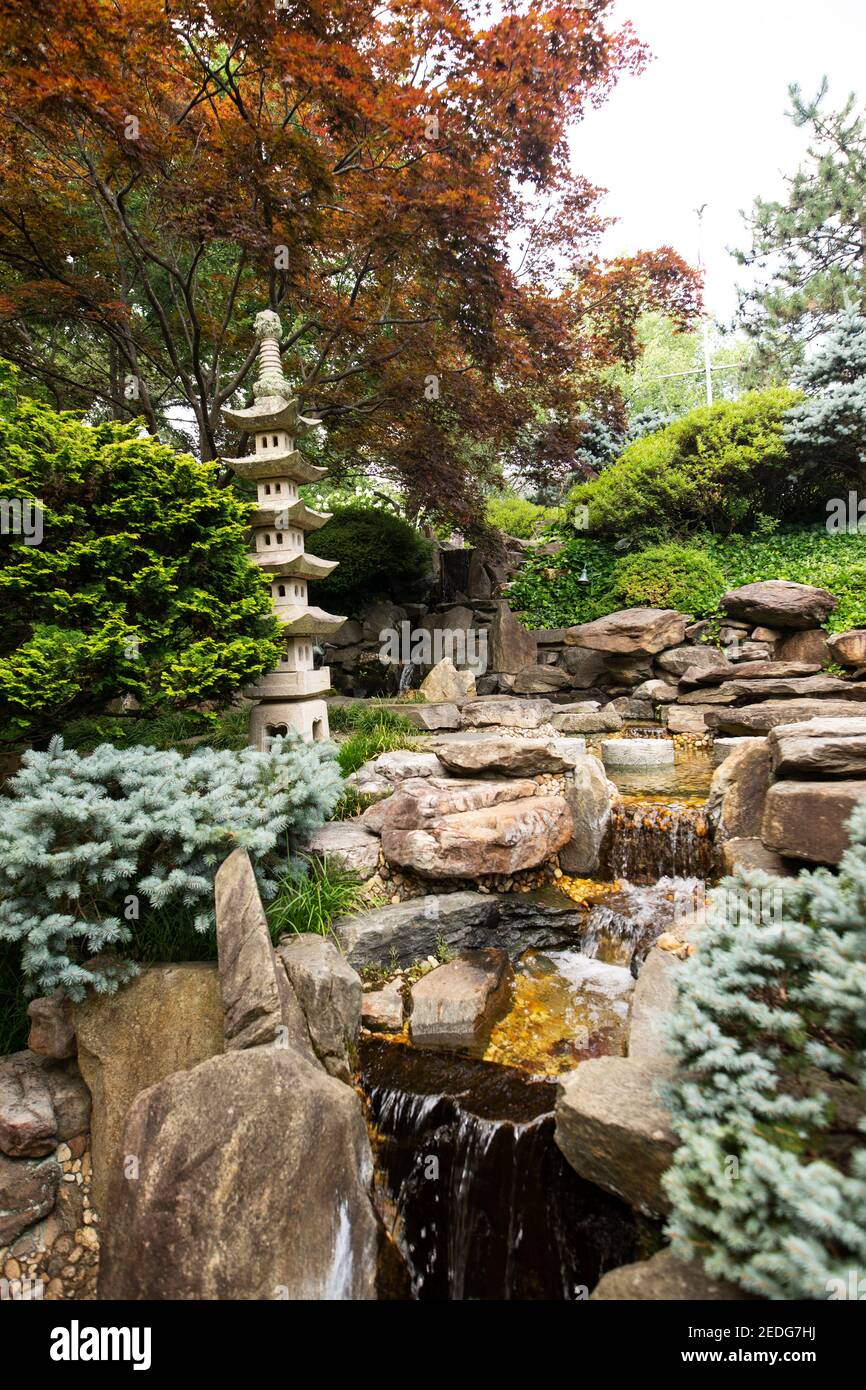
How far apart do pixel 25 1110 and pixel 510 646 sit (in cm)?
975

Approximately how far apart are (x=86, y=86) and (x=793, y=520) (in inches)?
486

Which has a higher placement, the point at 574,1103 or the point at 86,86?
the point at 86,86

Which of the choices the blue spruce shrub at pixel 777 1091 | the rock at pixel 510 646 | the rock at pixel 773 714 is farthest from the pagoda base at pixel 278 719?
the rock at pixel 510 646

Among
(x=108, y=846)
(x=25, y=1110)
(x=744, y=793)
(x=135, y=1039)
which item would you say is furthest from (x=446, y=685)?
(x=25, y=1110)

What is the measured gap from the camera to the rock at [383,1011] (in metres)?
3.86

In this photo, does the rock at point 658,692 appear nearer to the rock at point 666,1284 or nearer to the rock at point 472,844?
the rock at point 472,844

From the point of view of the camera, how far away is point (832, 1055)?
1.95 meters

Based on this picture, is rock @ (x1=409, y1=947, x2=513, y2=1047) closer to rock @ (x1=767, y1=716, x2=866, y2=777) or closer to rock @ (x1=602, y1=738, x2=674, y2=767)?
rock @ (x1=767, y1=716, x2=866, y2=777)

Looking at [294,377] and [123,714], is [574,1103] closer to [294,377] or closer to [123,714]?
[123,714]

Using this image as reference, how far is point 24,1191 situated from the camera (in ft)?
10.6

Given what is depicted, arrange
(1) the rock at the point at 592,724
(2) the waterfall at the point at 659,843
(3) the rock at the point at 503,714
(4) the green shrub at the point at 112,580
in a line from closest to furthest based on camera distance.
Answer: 1. (4) the green shrub at the point at 112,580
2. (2) the waterfall at the point at 659,843
3. (3) the rock at the point at 503,714
4. (1) the rock at the point at 592,724

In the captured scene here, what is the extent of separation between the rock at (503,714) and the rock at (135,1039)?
226 inches

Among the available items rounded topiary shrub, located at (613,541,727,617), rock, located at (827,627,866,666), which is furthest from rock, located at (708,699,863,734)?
rounded topiary shrub, located at (613,541,727,617)
